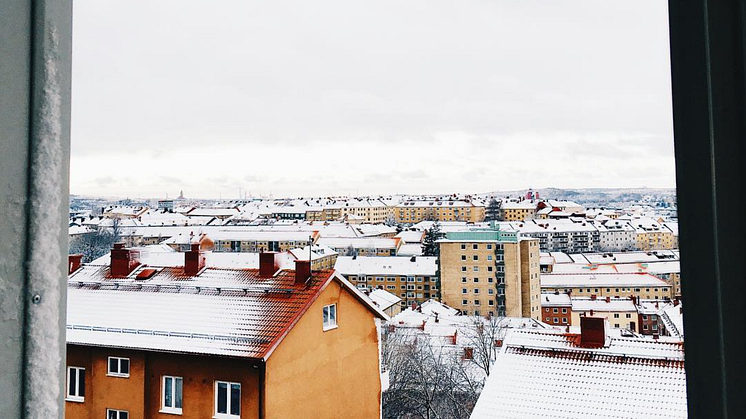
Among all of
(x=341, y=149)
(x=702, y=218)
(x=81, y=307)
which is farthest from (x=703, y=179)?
(x=341, y=149)

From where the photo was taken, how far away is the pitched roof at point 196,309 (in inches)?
123

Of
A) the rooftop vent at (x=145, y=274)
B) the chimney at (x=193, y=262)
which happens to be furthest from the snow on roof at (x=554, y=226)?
the rooftop vent at (x=145, y=274)

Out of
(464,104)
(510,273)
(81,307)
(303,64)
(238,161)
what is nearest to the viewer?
(303,64)

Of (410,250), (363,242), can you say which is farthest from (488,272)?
(363,242)

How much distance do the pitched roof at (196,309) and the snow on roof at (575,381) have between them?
4.03 feet

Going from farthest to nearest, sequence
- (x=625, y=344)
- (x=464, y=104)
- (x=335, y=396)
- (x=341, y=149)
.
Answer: (x=341, y=149) → (x=464, y=104) → (x=335, y=396) → (x=625, y=344)

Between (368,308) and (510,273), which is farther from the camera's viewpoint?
(510,273)

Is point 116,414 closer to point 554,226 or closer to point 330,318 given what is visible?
point 330,318

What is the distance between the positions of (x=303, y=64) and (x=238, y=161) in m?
2.29

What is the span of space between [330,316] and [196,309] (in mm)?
873

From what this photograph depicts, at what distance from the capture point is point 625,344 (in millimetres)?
3506

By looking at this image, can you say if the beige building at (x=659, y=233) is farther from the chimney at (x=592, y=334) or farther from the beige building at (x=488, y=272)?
the beige building at (x=488, y=272)

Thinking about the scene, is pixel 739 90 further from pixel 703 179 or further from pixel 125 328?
pixel 125 328

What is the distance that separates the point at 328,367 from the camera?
3727mm
